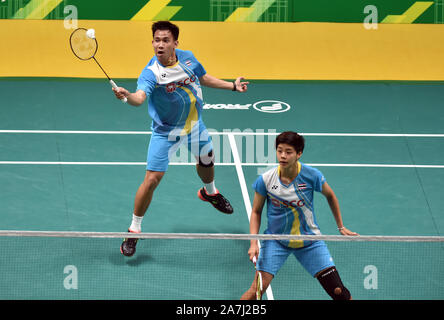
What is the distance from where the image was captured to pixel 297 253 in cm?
630

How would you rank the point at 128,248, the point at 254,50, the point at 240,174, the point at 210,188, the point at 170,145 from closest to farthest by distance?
the point at 128,248, the point at 170,145, the point at 210,188, the point at 240,174, the point at 254,50

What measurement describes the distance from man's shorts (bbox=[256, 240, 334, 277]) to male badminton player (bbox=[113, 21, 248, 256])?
196cm

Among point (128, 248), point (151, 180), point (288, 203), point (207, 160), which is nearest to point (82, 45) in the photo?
point (151, 180)

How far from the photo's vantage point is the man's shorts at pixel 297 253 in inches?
245

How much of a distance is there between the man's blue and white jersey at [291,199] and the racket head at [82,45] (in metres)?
2.61

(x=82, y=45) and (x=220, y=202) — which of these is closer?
(x=82, y=45)

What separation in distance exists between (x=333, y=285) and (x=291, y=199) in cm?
79

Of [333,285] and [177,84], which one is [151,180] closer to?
[177,84]

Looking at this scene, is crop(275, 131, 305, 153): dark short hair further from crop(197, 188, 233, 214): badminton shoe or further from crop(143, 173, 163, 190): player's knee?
crop(197, 188, 233, 214): badminton shoe

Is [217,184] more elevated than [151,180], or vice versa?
[217,184]

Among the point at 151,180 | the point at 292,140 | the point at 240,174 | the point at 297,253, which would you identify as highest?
the point at 240,174

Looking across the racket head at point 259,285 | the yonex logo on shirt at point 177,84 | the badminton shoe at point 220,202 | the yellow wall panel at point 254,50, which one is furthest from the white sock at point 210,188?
the yellow wall panel at point 254,50

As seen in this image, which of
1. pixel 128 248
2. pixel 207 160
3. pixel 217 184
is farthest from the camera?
pixel 217 184

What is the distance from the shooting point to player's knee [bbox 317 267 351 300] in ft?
20.1
